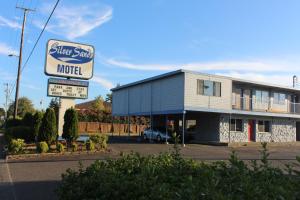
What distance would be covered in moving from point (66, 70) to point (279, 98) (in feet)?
80.4

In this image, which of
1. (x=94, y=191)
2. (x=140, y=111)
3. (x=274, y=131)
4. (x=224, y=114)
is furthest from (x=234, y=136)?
(x=94, y=191)

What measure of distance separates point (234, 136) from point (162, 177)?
29.3 m

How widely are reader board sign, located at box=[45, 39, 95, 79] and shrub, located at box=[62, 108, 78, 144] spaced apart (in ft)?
8.49

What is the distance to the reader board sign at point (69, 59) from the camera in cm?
2266

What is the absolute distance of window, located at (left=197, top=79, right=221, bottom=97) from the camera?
102 feet

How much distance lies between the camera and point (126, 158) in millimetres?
8125

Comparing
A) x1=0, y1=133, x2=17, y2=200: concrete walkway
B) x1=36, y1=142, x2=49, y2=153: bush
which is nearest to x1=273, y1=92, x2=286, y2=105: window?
x1=36, y1=142, x2=49, y2=153: bush

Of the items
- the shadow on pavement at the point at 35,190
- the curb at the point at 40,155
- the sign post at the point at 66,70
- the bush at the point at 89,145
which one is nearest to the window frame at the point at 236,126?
the sign post at the point at 66,70

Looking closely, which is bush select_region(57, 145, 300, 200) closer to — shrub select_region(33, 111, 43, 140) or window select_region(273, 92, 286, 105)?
shrub select_region(33, 111, 43, 140)

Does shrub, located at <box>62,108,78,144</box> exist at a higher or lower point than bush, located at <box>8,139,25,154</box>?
higher

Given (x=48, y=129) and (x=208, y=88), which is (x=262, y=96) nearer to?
(x=208, y=88)

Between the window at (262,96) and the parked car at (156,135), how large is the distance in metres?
9.68

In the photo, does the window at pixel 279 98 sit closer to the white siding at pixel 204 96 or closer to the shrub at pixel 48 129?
the white siding at pixel 204 96

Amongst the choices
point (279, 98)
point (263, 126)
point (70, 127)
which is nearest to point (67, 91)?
point (70, 127)
